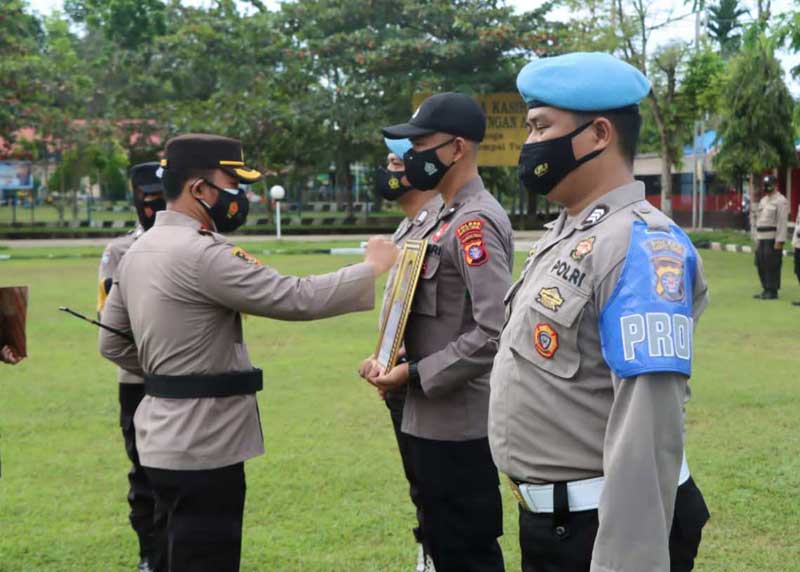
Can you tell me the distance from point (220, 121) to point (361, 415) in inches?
1197

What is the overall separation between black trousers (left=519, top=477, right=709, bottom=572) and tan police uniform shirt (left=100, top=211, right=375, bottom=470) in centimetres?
135

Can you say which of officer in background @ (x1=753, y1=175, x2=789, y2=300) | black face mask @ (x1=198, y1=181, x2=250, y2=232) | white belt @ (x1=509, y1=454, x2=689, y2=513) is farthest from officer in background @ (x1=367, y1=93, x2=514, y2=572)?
officer in background @ (x1=753, y1=175, x2=789, y2=300)

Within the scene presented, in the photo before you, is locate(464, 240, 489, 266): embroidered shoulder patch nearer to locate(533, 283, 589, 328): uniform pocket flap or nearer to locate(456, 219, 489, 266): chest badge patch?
locate(456, 219, 489, 266): chest badge patch

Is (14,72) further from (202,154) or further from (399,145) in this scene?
(202,154)

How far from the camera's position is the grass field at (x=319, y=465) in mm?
5055

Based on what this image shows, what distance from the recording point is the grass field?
505cm

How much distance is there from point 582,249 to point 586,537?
684 millimetres

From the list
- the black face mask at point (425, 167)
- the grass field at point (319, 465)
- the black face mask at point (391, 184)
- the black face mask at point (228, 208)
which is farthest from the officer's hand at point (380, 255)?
the grass field at point (319, 465)

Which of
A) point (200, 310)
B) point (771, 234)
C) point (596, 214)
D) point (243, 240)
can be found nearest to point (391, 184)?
point (200, 310)

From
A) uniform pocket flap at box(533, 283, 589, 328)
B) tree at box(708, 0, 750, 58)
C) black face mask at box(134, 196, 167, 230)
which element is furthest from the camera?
tree at box(708, 0, 750, 58)

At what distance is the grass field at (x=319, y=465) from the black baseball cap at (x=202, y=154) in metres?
2.11

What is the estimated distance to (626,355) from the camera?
2.20 metres

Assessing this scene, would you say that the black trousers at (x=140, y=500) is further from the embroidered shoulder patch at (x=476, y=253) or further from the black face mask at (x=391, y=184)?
the embroidered shoulder patch at (x=476, y=253)

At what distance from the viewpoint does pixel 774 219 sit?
15.0m
